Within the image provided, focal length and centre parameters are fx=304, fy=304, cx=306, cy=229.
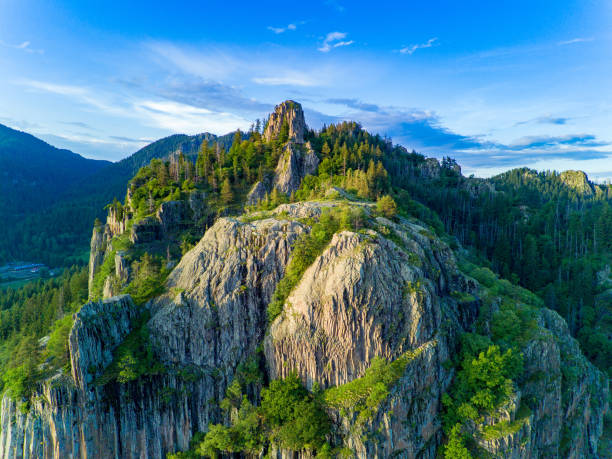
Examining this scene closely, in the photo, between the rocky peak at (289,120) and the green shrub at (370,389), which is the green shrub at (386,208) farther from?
the rocky peak at (289,120)

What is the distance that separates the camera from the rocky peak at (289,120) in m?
95.7

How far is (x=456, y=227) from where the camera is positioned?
109312 millimetres

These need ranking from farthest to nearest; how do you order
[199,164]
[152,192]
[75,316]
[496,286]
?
[199,164]
[152,192]
[496,286]
[75,316]

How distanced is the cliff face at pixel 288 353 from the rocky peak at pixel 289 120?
60.4m

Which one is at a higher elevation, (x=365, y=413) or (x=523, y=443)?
(x=365, y=413)

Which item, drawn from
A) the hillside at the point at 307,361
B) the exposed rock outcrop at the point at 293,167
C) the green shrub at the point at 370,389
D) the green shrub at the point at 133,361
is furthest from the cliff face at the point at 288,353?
the exposed rock outcrop at the point at 293,167

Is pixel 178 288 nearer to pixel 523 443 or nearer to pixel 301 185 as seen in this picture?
pixel 523 443

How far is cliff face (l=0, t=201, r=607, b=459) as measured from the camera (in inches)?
1249

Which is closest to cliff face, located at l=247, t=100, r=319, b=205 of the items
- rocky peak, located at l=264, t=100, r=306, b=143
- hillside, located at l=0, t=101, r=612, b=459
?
rocky peak, located at l=264, t=100, r=306, b=143

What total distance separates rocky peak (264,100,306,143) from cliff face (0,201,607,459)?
60428mm

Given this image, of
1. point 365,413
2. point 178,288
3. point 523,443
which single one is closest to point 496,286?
point 523,443

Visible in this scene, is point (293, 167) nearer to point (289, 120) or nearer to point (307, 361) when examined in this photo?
point (289, 120)

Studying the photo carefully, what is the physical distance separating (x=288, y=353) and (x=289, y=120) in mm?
78592

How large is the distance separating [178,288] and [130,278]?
2111cm
